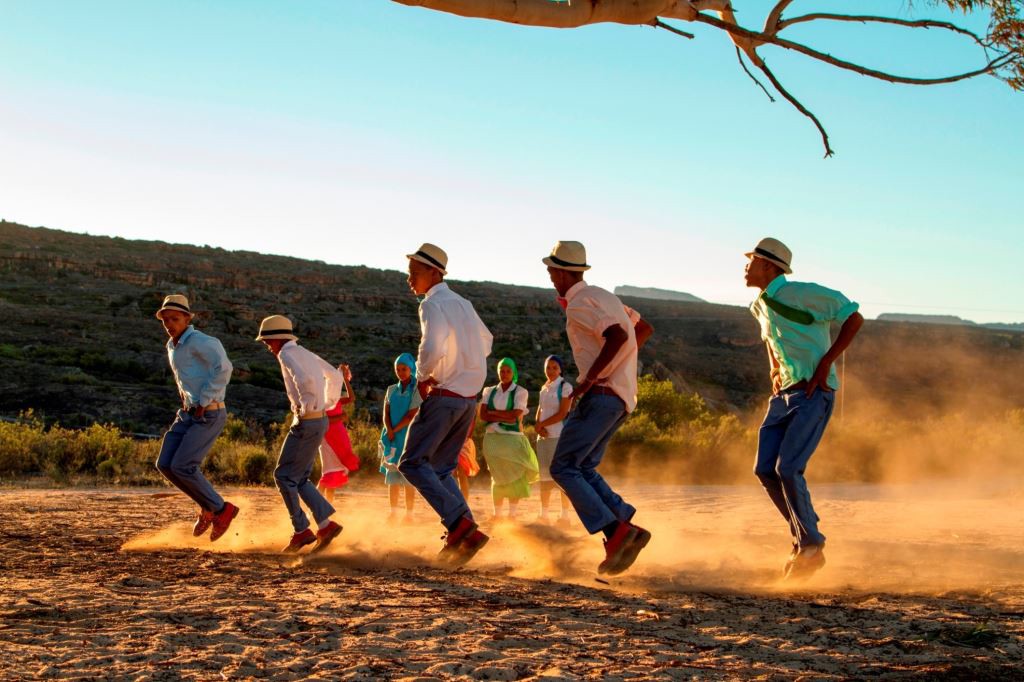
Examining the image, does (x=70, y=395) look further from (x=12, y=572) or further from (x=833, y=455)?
(x=12, y=572)

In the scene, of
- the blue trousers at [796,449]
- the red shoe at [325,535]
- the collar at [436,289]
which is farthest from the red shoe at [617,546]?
the red shoe at [325,535]

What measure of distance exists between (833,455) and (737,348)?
41.6 meters

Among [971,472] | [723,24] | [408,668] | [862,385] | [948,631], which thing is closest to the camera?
[408,668]

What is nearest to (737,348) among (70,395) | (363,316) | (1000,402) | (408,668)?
(1000,402)

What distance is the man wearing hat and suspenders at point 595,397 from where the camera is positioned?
Answer: 26.2 ft

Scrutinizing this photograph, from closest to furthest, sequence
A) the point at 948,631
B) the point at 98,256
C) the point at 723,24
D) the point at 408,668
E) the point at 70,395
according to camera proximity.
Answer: the point at 408,668, the point at 948,631, the point at 723,24, the point at 70,395, the point at 98,256

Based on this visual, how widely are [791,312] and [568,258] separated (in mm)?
1629

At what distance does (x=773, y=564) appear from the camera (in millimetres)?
8805

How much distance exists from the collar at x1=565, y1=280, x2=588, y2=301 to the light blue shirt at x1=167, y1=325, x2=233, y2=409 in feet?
11.2

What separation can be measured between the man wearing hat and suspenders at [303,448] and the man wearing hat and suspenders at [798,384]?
12.5 feet

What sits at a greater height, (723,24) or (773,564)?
(723,24)

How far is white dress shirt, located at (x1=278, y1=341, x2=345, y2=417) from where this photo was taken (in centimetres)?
994

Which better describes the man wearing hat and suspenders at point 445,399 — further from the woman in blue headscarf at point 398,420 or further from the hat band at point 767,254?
the woman in blue headscarf at point 398,420

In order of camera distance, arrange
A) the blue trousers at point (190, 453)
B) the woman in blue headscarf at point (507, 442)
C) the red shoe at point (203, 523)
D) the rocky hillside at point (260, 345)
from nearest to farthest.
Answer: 1. the blue trousers at point (190, 453)
2. the red shoe at point (203, 523)
3. the woman in blue headscarf at point (507, 442)
4. the rocky hillside at point (260, 345)
